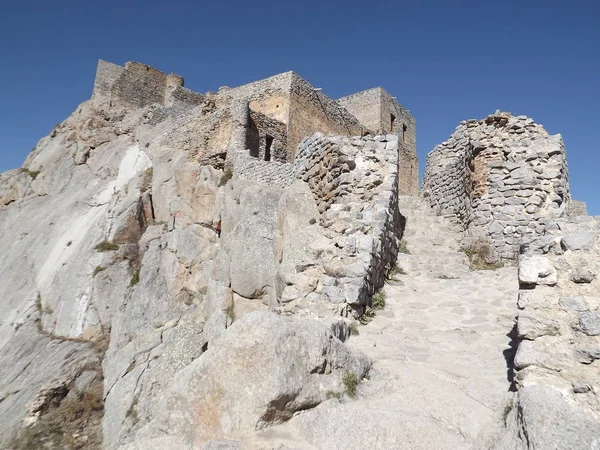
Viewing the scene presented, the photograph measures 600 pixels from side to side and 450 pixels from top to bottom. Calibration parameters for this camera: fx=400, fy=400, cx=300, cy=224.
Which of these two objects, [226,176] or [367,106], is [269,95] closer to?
[226,176]

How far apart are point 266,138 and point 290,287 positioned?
1164 cm

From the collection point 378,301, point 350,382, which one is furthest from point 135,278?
point 350,382

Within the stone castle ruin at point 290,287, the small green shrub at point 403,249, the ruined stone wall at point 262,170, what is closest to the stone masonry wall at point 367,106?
the stone castle ruin at point 290,287

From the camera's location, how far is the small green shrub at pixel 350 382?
3508 millimetres

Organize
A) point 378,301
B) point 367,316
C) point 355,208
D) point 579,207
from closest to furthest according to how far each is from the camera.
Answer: point 367,316
point 378,301
point 355,208
point 579,207

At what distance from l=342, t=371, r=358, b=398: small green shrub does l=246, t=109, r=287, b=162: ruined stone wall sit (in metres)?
12.7

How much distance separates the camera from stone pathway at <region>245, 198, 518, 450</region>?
2920 mm

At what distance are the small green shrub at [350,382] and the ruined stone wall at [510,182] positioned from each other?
570 cm

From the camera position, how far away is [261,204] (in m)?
11.7

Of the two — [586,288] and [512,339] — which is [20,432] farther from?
[586,288]

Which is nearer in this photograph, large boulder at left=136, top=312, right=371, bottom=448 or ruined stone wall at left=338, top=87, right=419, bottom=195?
large boulder at left=136, top=312, right=371, bottom=448

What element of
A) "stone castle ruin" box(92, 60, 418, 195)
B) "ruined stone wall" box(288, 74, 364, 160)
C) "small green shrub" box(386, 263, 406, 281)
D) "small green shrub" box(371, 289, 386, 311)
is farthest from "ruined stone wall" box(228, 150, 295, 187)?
"small green shrub" box(371, 289, 386, 311)

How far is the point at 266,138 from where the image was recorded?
55.1 ft

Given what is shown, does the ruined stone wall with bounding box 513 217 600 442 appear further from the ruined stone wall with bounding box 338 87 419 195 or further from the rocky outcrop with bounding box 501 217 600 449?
the ruined stone wall with bounding box 338 87 419 195
